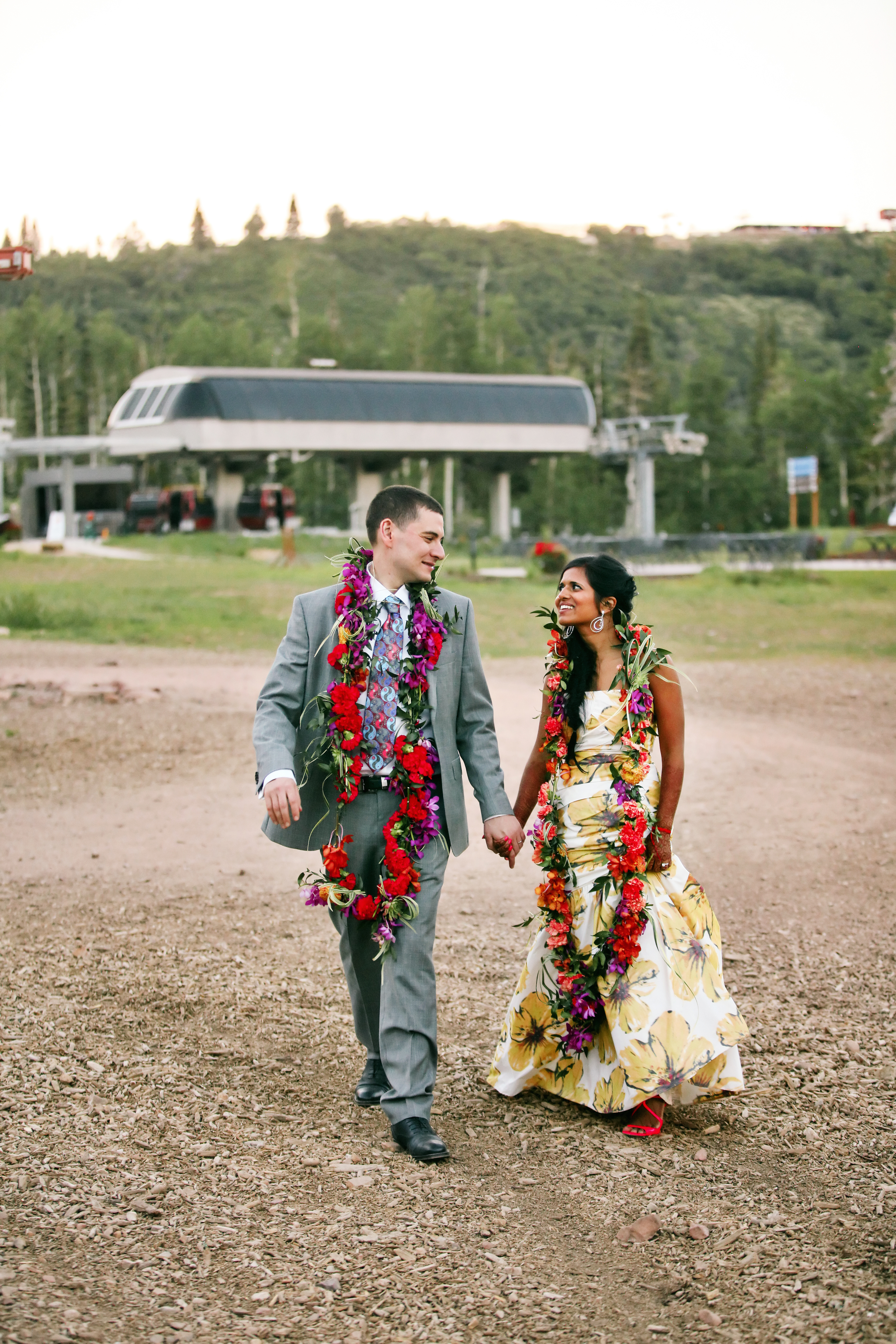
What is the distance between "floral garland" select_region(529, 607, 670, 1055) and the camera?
4.24m

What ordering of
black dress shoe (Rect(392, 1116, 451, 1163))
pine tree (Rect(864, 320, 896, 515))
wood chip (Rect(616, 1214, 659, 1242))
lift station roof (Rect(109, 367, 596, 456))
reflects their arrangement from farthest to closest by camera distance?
lift station roof (Rect(109, 367, 596, 456)) → pine tree (Rect(864, 320, 896, 515)) → black dress shoe (Rect(392, 1116, 451, 1163)) → wood chip (Rect(616, 1214, 659, 1242))

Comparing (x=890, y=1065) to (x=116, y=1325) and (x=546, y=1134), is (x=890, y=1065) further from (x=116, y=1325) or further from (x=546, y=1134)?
(x=116, y=1325)

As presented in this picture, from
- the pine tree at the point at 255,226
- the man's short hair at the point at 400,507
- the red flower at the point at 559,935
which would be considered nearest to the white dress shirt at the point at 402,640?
the man's short hair at the point at 400,507

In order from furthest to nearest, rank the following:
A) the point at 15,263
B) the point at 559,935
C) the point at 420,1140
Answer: the point at 15,263, the point at 559,935, the point at 420,1140

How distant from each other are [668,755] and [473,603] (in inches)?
731

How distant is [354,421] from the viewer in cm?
5284

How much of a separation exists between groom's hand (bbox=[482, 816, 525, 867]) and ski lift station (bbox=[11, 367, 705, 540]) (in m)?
44.2

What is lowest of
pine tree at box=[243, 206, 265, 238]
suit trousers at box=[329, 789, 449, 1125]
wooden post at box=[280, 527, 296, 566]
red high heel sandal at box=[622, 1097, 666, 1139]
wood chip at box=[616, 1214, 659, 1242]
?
red high heel sandal at box=[622, 1097, 666, 1139]

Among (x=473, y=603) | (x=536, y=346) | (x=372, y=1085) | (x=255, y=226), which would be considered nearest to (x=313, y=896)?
(x=372, y=1085)

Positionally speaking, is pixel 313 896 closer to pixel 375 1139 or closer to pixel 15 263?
pixel 375 1139

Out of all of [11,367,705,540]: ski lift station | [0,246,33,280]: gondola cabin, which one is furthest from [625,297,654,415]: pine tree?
[0,246,33,280]: gondola cabin

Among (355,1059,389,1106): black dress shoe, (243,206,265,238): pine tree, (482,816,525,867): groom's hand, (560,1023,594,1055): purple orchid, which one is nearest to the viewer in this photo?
(482,816,525,867): groom's hand

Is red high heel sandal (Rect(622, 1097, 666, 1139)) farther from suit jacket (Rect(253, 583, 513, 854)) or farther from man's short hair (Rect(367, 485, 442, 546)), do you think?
man's short hair (Rect(367, 485, 442, 546))

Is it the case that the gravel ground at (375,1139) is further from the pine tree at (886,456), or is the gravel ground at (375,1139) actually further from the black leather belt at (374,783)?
the pine tree at (886,456)
